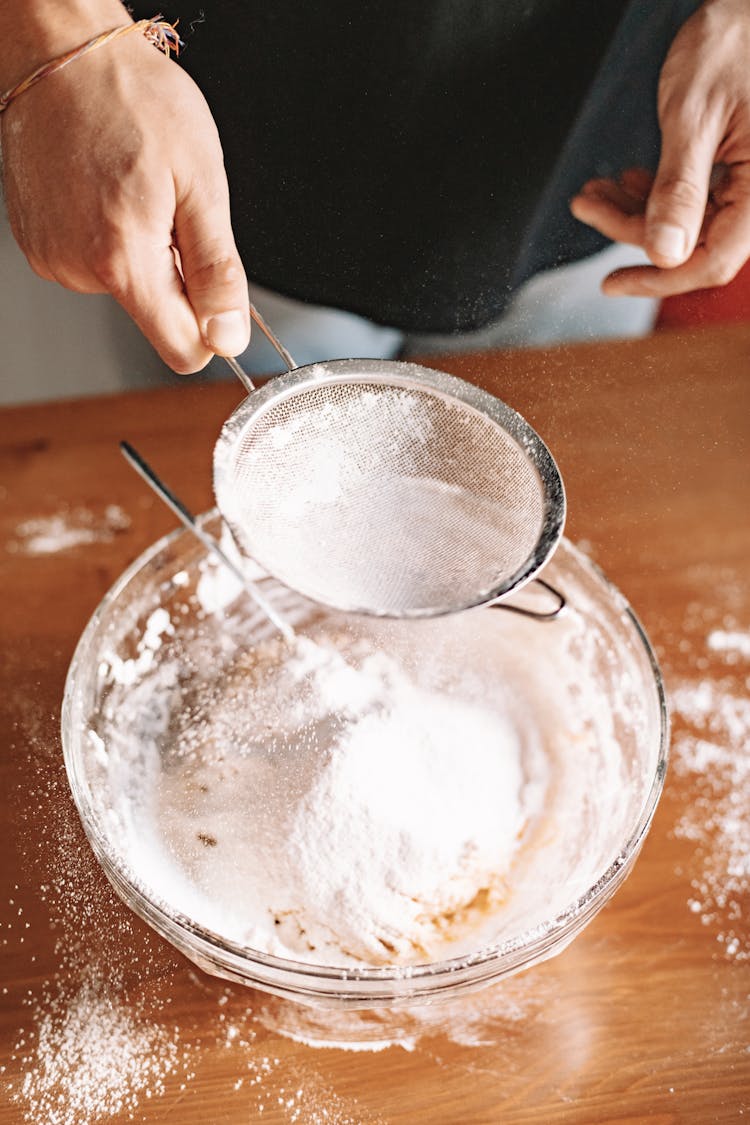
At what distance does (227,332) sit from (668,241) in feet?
1.00

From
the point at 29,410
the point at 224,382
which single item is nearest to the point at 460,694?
the point at 224,382

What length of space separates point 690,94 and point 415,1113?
0.69m

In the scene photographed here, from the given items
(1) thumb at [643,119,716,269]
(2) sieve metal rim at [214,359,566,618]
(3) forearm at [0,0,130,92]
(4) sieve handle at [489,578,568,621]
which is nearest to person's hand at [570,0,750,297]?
(1) thumb at [643,119,716,269]

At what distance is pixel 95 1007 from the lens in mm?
635

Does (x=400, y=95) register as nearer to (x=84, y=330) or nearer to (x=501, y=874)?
(x=84, y=330)

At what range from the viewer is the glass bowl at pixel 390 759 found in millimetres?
579

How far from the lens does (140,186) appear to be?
545 millimetres

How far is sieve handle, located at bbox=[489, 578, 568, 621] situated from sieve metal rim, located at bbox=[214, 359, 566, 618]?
0.13 meters

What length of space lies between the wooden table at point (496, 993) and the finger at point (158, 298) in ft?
0.65

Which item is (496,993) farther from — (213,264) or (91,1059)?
(213,264)

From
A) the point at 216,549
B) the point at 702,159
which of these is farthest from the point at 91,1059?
the point at 702,159

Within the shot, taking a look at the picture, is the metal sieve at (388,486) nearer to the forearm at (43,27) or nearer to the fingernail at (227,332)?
A: the fingernail at (227,332)

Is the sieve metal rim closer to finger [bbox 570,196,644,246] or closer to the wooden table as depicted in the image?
the wooden table

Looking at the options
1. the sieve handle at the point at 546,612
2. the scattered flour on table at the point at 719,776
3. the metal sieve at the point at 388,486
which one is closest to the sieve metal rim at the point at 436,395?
the metal sieve at the point at 388,486
